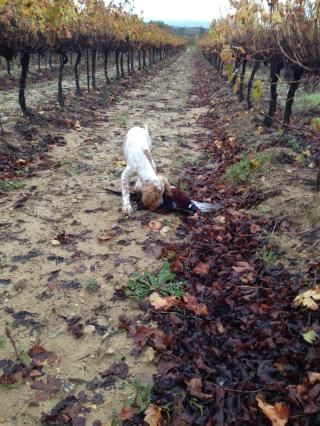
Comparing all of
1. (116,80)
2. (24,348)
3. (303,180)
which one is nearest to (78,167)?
(303,180)

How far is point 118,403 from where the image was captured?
326cm

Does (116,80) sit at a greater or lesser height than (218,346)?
greater

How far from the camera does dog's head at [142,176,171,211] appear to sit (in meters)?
6.23

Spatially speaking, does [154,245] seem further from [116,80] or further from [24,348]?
[116,80]

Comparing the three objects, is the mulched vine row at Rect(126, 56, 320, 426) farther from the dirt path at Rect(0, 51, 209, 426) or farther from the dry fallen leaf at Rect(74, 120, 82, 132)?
the dry fallen leaf at Rect(74, 120, 82, 132)

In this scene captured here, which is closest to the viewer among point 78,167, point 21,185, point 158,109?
point 21,185

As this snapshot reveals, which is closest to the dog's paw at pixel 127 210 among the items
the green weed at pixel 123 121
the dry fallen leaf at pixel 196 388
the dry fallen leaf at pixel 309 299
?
the dry fallen leaf at pixel 309 299

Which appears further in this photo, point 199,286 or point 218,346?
point 199,286

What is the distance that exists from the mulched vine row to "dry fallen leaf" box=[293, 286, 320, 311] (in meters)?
0.10

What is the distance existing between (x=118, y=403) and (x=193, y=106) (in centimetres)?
1625

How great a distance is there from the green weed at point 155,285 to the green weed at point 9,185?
3844 millimetres

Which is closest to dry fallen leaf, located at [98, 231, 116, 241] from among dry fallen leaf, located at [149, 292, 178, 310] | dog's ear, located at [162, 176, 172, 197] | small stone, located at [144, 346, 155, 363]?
dog's ear, located at [162, 176, 172, 197]

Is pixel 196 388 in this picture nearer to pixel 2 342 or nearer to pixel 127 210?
pixel 2 342

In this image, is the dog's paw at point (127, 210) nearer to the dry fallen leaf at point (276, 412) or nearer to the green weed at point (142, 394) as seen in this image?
the green weed at point (142, 394)
